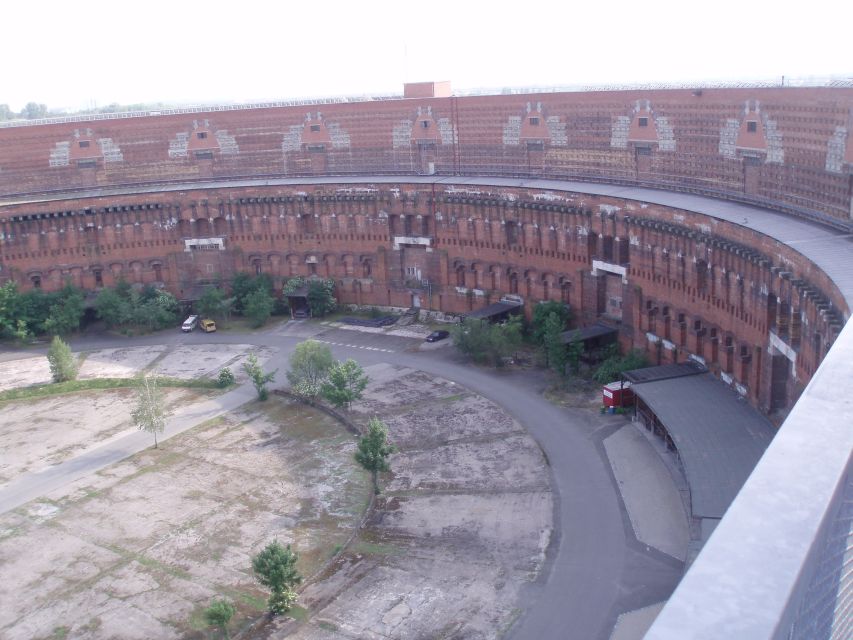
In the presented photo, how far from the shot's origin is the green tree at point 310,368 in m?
34.1

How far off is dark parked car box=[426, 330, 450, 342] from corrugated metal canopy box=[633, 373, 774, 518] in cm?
1418

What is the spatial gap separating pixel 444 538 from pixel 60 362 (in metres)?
22.8

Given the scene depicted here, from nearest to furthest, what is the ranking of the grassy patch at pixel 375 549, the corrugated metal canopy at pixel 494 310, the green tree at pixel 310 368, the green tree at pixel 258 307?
the grassy patch at pixel 375 549 < the green tree at pixel 310 368 < the corrugated metal canopy at pixel 494 310 < the green tree at pixel 258 307

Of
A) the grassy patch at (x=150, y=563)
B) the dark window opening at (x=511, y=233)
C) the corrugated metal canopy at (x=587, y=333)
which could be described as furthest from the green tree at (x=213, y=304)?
the grassy patch at (x=150, y=563)

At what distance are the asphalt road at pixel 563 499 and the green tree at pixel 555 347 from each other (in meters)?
1.11

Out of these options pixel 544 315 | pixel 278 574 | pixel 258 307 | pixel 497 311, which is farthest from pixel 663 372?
pixel 258 307

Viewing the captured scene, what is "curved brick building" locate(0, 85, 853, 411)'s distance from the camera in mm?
30266

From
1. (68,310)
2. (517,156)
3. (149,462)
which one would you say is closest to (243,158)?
(68,310)

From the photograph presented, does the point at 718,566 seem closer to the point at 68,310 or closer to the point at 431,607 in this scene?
the point at 431,607

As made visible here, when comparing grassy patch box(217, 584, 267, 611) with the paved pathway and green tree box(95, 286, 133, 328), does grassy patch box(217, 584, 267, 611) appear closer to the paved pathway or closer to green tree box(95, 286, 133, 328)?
the paved pathway

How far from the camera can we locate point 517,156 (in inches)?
1821

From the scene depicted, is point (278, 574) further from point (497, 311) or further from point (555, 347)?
point (497, 311)

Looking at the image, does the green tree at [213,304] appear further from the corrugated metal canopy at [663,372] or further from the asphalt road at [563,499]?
the corrugated metal canopy at [663,372]

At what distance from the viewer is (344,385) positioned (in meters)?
32.8
